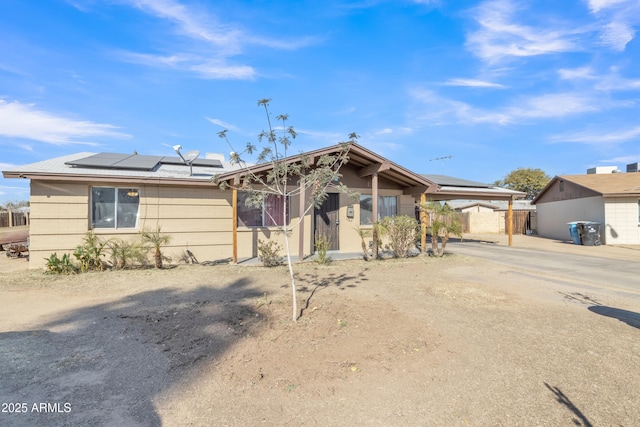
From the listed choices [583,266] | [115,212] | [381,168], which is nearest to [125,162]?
[115,212]

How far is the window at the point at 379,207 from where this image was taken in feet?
40.9

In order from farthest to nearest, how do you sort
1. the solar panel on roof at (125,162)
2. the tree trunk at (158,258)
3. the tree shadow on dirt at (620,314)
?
the solar panel on roof at (125,162), the tree trunk at (158,258), the tree shadow on dirt at (620,314)

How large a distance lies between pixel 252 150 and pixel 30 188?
23.7ft

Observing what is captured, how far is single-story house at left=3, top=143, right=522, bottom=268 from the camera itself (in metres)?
8.91

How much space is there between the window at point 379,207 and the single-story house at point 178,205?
0.06 metres

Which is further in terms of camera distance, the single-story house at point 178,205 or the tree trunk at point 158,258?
the tree trunk at point 158,258

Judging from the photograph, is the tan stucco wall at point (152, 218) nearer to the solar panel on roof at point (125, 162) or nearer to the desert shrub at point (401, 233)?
the solar panel on roof at point (125, 162)

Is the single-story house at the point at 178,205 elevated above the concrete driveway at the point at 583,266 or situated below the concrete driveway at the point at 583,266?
above

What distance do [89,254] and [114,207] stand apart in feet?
4.95

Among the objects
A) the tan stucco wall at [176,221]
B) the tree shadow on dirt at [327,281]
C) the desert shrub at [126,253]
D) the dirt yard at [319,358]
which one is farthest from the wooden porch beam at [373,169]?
the desert shrub at [126,253]

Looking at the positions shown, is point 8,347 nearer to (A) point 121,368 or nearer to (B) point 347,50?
(A) point 121,368

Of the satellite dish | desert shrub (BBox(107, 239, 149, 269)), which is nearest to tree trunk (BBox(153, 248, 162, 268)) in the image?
desert shrub (BBox(107, 239, 149, 269))

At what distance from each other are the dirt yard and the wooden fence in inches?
1050

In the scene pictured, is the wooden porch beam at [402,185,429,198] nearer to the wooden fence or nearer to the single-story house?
the single-story house
